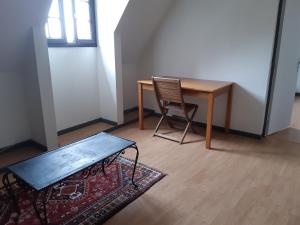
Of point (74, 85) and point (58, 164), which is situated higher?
point (74, 85)

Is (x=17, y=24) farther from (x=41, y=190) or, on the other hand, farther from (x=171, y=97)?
(x=171, y=97)

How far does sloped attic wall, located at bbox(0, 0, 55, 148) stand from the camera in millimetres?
2174

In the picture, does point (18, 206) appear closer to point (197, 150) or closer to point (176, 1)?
point (197, 150)

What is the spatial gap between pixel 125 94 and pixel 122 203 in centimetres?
253

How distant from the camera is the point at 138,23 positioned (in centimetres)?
343

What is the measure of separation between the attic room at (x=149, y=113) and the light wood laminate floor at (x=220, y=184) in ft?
0.04

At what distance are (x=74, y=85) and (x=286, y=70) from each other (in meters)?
2.90

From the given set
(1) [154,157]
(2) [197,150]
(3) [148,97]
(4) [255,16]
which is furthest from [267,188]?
(3) [148,97]

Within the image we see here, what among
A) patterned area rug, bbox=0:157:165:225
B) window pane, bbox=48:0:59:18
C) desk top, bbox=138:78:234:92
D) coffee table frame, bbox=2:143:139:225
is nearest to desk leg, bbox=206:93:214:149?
desk top, bbox=138:78:234:92

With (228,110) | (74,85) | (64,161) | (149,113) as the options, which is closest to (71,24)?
(74,85)

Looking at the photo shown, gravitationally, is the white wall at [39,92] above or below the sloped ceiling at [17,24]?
below

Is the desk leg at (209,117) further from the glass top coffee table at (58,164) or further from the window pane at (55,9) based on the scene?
the window pane at (55,9)

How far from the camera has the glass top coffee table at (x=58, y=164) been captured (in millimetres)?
1527

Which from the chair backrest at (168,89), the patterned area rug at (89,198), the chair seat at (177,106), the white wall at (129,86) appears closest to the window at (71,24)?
the white wall at (129,86)
